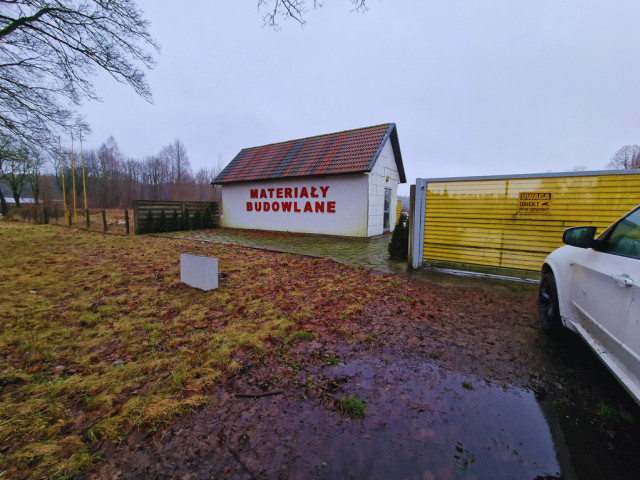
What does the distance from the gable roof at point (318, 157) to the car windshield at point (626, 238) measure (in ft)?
34.6

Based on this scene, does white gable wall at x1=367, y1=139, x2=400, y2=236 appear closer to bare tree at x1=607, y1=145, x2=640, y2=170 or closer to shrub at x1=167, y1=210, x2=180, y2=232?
shrub at x1=167, y1=210, x2=180, y2=232

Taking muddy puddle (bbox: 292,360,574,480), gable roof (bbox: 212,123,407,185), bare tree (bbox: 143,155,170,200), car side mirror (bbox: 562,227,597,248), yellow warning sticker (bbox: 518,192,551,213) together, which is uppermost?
bare tree (bbox: 143,155,170,200)

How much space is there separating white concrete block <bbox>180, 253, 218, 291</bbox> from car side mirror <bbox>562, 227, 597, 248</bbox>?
4.97m

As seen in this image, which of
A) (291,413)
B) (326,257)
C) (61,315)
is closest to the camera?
(291,413)

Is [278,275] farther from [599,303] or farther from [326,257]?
[599,303]

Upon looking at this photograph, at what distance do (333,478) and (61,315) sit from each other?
449cm

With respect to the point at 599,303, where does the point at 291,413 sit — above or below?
below

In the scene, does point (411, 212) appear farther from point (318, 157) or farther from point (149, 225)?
point (149, 225)

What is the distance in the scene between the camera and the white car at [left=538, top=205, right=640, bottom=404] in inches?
75.3

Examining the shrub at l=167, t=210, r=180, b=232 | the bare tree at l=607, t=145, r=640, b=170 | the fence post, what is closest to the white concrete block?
the fence post

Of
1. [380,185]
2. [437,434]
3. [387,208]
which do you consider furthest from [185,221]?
[437,434]

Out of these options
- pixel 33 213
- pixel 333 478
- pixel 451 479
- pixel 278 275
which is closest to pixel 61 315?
pixel 278 275

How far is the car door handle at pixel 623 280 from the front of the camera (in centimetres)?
196

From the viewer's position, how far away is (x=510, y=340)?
351 cm
